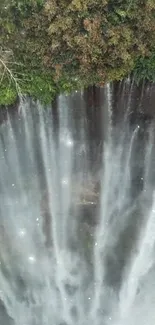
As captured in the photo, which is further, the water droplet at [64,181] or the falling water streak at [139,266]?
the falling water streak at [139,266]

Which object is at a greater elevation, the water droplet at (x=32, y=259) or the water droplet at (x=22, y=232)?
the water droplet at (x=22, y=232)

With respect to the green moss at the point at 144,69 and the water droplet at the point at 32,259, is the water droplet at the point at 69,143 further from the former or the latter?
the water droplet at the point at 32,259

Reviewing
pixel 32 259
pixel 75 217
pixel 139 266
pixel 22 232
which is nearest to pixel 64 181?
pixel 75 217

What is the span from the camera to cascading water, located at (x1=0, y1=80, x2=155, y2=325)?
603cm

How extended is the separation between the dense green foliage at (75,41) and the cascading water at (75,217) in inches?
19.1

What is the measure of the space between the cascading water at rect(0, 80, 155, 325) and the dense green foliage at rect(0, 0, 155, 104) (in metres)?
0.49

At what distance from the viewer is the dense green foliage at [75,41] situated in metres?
4.86

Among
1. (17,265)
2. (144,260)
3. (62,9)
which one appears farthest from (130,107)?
(17,265)

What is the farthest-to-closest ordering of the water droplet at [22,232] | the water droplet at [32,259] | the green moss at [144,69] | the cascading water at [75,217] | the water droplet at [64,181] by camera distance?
the water droplet at [32,259], the water droplet at [22,232], the water droplet at [64,181], the cascading water at [75,217], the green moss at [144,69]

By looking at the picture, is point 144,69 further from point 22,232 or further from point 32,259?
point 32,259

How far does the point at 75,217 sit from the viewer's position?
21.4ft

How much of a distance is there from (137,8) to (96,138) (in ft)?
6.24

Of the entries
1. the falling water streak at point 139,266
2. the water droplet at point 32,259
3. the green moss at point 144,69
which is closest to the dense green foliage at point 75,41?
the green moss at point 144,69

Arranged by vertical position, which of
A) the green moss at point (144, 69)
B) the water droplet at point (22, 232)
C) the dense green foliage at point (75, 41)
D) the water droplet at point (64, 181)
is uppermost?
the dense green foliage at point (75, 41)
